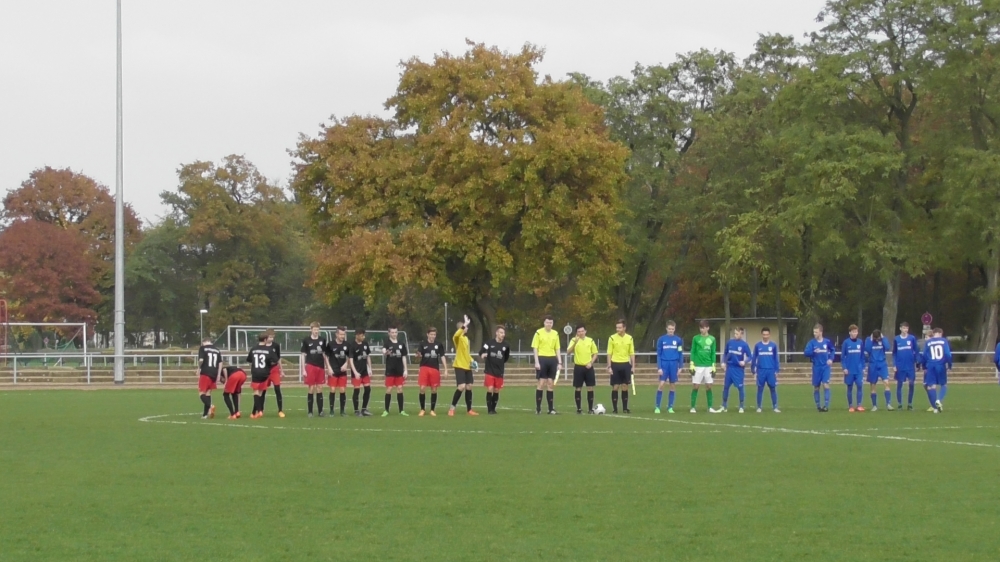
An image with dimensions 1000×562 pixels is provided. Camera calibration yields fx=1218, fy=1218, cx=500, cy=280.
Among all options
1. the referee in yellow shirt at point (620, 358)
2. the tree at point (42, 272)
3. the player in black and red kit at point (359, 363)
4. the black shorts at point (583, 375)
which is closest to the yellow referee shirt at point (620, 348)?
the referee in yellow shirt at point (620, 358)

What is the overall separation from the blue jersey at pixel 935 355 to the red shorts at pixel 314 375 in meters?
11.8

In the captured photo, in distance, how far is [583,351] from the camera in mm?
23812

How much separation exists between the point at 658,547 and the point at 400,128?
1675 inches

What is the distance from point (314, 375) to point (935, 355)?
12.1 metres

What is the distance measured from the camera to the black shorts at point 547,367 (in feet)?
77.0

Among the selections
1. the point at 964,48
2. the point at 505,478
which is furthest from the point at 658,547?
the point at 964,48

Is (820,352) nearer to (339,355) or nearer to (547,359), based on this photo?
(547,359)

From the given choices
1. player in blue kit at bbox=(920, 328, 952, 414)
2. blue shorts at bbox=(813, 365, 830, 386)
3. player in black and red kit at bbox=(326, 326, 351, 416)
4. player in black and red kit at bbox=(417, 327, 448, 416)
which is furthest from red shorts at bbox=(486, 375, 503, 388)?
player in blue kit at bbox=(920, 328, 952, 414)

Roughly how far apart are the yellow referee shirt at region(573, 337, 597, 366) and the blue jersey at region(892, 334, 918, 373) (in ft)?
20.7

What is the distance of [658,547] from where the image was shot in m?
8.50

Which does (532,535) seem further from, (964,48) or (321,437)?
(964,48)

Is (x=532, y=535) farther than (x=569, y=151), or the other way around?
(x=569, y=151)

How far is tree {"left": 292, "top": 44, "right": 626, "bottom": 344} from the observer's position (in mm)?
45438

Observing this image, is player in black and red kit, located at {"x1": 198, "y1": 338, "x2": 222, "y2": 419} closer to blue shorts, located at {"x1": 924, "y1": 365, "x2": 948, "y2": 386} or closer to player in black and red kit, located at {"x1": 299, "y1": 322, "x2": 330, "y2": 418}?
player in black and red kit, located at {"x1": 299, "y1": 322, "x2": 330, "y2": 418}
